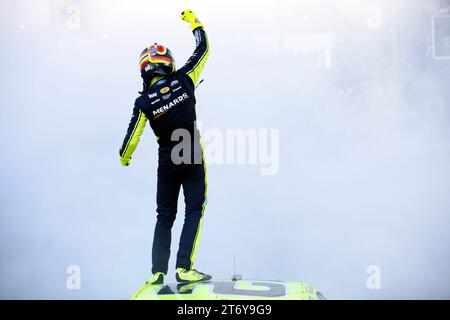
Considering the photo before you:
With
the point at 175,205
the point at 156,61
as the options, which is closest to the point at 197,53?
the point at 156,61

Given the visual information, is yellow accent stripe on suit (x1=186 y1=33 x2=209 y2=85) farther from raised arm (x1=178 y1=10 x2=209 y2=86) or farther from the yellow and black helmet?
the yellow and black helmet

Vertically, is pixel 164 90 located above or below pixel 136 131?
above

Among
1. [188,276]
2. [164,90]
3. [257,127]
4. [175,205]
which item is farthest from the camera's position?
[257,127]

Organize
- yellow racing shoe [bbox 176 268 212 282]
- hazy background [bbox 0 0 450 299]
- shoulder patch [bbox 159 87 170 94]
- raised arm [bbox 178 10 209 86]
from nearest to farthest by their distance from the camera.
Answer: yellow racing shoe [bbox 176 268 212 282], shoulder patch [bbox 159 87 170 94], raised arm [bbox 178 10 209 86], hazy background [bbox 0 0 450 299]

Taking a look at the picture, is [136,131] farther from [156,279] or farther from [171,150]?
[156,279]

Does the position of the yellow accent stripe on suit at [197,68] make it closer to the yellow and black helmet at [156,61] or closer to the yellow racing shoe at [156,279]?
the yellow and black helmet at [156,61]

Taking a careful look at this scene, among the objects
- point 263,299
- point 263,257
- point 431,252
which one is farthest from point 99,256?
point 431,252

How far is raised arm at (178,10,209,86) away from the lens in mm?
3381

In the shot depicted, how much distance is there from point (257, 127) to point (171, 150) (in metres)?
1.63

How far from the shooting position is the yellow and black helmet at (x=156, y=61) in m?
3.26

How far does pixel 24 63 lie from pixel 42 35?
30 cm

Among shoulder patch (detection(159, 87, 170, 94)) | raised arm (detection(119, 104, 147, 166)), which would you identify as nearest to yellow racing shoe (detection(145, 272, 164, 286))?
raised arm (detection(119, 104, 147, 166))

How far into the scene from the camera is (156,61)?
3.25 metres

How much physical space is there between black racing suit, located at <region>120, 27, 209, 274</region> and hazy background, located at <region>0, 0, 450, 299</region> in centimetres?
146
